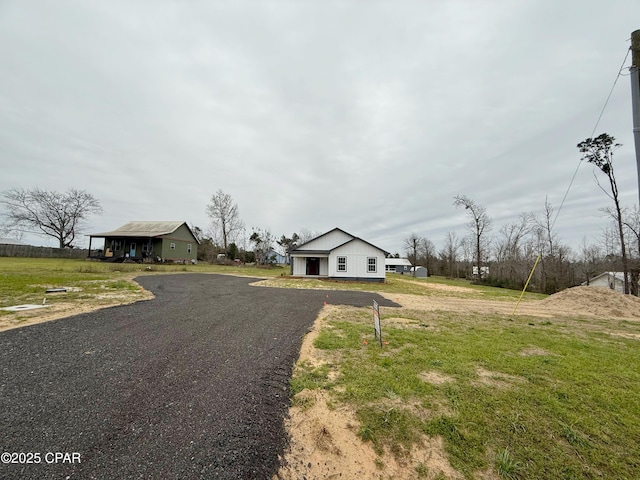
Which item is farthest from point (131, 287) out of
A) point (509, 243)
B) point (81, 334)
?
point (509, 243)

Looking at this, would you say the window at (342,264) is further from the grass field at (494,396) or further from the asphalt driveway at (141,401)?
the asphalt driveway at (141,401)

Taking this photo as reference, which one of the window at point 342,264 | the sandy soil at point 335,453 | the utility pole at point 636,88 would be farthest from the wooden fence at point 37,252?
the utility pole at point 636,88

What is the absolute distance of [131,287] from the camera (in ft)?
38.5

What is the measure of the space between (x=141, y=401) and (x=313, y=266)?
2422 cm

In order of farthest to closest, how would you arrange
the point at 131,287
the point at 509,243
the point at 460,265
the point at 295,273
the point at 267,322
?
1. the point at 460,265
2. the point at 509,243
3. the point at 295,273
4. the point at 131,287
5. the point at 267,322

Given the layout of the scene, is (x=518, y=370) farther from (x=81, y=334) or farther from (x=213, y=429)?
(x=81, y=334)

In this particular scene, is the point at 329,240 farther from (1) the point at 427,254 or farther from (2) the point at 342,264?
(1) the point at 427,254

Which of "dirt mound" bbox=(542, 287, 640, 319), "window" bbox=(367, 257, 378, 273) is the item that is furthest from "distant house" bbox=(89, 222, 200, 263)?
"dirt mound" bbox=(542, 287, 640, 319)

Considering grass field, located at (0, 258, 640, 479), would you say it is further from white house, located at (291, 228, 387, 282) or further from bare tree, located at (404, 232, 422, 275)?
bare tree, located at (404, 232, 422, 275)

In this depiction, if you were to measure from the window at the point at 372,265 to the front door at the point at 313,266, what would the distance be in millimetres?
5748

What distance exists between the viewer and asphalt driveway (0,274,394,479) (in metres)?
2.10

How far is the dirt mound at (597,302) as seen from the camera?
11305mm

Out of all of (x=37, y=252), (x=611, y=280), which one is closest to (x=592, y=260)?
(x=611, y=280)

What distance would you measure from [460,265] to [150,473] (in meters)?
56.6
